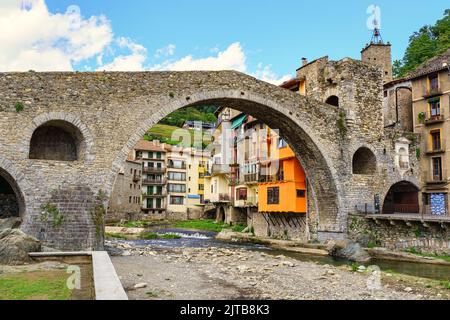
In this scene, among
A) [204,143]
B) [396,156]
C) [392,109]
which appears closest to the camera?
[396,156]

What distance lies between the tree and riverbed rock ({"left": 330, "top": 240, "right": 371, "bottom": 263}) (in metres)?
22.8

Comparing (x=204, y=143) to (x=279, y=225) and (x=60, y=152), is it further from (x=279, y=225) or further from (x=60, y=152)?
(x=60, y=152)

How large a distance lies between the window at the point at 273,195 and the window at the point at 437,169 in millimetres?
8873

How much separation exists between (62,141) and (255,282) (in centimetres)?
1049

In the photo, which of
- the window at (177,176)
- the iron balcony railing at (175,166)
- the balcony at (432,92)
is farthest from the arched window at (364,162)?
the iron balcony railing at (175,166)

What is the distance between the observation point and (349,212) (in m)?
22.6

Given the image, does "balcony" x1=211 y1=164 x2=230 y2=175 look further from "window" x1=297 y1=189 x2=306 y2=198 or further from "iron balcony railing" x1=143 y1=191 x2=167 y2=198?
"iron balcony railing" x1=143 y1=191 x2=167 y2=198

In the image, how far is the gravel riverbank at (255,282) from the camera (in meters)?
9.27

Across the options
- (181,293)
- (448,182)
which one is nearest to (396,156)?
(448,182)

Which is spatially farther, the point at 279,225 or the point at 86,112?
the point at 279,225

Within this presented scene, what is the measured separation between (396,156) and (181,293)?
1929cm

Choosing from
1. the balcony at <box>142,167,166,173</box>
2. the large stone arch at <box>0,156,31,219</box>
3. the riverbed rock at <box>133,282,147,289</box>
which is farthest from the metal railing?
the balcony at <box>142,167,166,173</box>

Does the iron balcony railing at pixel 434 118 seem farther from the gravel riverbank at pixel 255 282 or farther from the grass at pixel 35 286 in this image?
the grass at pixel 35 286

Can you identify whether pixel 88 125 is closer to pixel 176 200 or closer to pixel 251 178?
pixel 251 178
